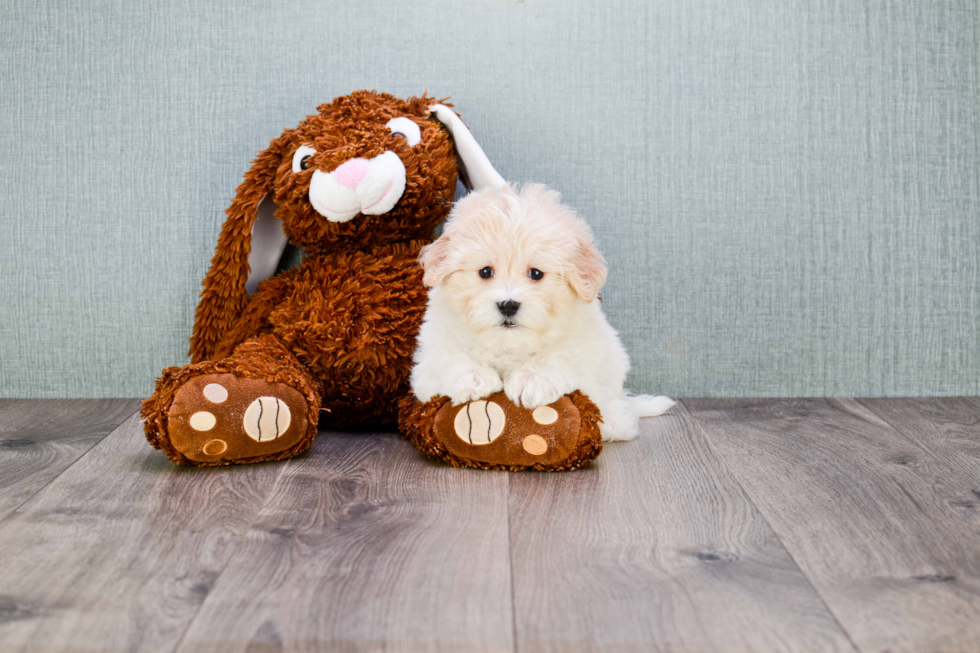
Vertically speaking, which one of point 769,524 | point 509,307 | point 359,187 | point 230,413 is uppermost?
point 359,187

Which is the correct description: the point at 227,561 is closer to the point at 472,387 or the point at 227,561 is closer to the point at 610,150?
the point at 472,387

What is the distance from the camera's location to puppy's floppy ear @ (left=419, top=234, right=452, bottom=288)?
3.65ft

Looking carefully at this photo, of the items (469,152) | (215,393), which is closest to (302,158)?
(469,152)

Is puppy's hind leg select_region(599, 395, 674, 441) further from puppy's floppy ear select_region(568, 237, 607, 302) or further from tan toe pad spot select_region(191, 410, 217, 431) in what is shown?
tan toe pad spot select_region(191, 410, 217, 431)

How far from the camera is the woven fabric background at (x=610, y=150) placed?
4.91ft

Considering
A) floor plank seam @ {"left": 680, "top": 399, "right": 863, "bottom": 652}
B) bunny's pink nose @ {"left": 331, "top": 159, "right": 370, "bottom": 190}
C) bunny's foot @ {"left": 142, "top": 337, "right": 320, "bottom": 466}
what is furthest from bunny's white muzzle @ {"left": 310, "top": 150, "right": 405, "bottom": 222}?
floor plank seam @ {"left": 680, "top": 399, "right": 863, "bottom": 652}

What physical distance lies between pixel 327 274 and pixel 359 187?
0.57 feet

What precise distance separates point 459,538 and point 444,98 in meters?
0.90

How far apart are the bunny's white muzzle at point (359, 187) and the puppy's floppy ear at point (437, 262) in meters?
0.16

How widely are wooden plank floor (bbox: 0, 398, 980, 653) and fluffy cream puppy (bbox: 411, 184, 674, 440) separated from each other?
133 millimetres

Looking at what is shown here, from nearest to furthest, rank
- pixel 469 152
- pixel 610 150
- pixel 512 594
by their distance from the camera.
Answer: pixel 512 594 → pixel 469 152 → pixel 610 150

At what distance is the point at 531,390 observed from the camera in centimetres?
110

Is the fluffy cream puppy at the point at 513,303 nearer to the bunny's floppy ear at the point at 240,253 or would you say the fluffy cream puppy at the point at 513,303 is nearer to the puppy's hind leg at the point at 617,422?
the puppy's hind leg at the point at 617,422

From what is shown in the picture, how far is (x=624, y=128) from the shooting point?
1.51 metres
